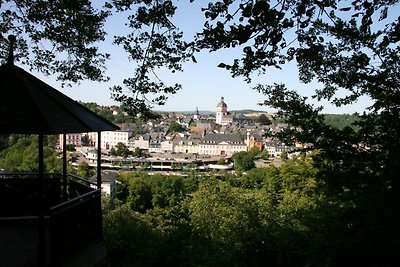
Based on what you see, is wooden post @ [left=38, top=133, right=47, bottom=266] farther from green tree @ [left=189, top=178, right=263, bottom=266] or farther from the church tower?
the church tower

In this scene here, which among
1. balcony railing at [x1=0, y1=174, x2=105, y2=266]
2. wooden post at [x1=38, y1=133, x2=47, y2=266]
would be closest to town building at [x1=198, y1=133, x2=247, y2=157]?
balcony railing at [x1=0, y1=174, x2=105, y2=266]

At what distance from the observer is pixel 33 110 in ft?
11.4

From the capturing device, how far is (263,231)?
7770mm

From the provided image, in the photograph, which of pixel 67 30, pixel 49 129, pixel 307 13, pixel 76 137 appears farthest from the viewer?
pixel 76 137

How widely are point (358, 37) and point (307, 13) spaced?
2.01 m

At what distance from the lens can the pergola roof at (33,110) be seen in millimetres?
3344

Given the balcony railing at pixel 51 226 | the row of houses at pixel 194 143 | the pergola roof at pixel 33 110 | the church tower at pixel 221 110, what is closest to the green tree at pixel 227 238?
the balcony railing at pixel 51 226

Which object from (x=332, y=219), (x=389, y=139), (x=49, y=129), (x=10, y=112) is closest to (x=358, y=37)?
(x=389, y=139)

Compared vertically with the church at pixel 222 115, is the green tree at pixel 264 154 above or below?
below

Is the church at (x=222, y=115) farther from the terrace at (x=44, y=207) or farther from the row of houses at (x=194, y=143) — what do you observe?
the terrace at (x=44, y=207)

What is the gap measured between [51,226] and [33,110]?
1224mm

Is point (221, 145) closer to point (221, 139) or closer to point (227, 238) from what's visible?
point (221, 139)

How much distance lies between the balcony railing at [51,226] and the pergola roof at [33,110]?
0.76m

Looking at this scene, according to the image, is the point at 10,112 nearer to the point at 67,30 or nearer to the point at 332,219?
the point at 67,30
